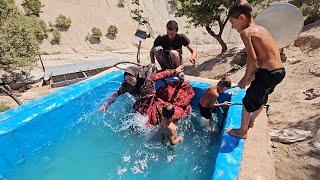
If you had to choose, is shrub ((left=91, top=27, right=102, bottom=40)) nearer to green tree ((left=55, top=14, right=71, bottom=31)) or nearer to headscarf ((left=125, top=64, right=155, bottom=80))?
green tree ((left=55, top=14, right=71, bottom=31))

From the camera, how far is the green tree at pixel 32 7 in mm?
25956

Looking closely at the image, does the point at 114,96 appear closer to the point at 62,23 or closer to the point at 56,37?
the point at 56,37

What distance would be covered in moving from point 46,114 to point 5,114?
1.81 feet

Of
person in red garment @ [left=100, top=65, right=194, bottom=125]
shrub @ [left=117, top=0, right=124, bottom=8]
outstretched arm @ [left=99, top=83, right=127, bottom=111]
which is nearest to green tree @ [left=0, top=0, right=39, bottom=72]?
outstretched arm @ [left=99, top=83, right=127, bottom=111]

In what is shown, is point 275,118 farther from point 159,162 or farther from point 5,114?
point 5,114

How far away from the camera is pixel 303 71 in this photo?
24.3ft

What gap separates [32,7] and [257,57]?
25.0m

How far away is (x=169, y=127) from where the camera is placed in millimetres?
4695

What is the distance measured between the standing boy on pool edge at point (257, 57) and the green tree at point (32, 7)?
24834mm

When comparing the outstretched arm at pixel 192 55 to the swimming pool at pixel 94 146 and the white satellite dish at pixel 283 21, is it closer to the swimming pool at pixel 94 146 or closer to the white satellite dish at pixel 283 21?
the swimming pool at pixel 94 146

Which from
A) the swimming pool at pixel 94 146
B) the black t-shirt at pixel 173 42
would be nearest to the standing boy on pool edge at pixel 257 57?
the swimming pool at pixel 94 146

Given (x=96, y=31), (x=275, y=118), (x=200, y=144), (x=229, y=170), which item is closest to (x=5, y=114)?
(x=200, y=144)

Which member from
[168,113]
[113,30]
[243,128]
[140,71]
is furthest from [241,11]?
[113,30]

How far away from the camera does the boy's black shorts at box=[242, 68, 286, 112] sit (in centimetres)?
378
